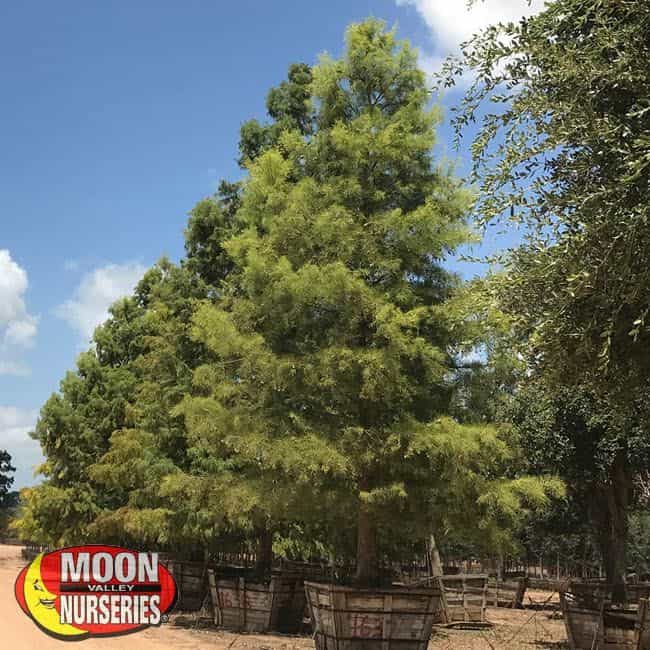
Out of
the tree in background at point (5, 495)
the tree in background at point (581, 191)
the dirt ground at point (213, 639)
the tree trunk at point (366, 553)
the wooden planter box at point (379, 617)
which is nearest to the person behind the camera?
the tree in background at point (581, 191)

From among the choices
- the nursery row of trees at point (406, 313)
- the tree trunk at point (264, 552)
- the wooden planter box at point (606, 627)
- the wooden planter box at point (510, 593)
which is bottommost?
the wooden planter box at point (510, 593)

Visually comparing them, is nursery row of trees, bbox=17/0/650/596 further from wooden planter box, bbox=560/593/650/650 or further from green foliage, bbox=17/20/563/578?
wooden planter box, bbox=560/593/650/650

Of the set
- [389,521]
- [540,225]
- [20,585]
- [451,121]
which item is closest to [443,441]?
[389,521]

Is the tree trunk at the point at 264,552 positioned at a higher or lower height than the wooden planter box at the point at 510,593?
higher

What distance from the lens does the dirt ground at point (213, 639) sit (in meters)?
12.1

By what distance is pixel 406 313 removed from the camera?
10758 millimetres

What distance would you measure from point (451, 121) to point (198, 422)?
7.20m

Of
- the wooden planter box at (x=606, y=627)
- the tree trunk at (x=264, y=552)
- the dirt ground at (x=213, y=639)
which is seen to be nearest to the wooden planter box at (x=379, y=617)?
the dirt ground at (x=213, y=639)

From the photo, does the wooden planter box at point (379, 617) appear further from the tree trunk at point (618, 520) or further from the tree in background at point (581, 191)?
the tree trunk at point (618, 520)

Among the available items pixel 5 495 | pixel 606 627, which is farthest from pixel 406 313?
pixel 5 495

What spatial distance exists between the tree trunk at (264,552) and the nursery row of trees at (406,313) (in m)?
0.10

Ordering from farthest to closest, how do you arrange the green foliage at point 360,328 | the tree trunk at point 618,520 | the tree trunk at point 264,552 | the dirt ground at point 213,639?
the tree trunk at point 618,520
the tree trunk at point 264,552
the dirt ground at point 213,639
the green foliage at point 360,328

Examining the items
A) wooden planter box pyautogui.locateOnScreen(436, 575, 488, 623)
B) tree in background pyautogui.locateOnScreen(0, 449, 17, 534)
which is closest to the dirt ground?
wooden planter box pyautogui.locateOnScreen(436, 575, 488, 623)

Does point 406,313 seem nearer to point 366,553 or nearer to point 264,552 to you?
point 366,553
